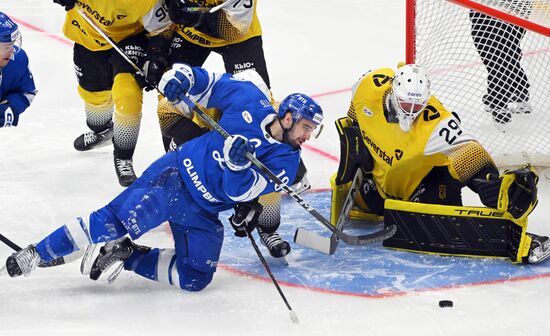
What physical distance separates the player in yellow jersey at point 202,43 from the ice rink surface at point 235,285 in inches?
15.9

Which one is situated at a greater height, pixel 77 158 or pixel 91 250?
pixel 91 250

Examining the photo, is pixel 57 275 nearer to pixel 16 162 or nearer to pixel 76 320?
pixel 76 320

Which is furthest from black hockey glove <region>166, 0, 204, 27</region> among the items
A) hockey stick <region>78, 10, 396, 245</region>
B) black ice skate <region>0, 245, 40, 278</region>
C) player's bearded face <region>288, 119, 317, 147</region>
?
black ice skate <region>0, 245, 40, 278</region>

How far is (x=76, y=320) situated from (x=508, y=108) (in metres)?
2.54

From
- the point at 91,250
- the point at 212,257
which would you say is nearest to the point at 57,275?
the point at 91,250

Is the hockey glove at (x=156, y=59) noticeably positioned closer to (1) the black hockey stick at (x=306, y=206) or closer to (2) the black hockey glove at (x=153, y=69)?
(2) the black hockey glove at (x=153, y=69)

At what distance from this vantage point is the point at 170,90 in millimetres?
4066

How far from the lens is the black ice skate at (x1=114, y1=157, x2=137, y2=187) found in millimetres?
5098

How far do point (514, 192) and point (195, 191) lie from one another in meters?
1.20

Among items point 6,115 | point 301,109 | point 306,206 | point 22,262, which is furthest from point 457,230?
point 6,115

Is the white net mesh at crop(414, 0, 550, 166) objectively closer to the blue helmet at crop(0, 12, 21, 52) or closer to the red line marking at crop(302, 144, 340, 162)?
the red line marking at crop(302, 144, 340, 162)

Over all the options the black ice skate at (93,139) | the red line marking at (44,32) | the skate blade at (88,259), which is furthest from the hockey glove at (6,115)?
the red line marking at (44,32)

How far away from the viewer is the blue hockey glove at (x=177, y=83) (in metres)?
4.07

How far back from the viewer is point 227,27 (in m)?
5.07
